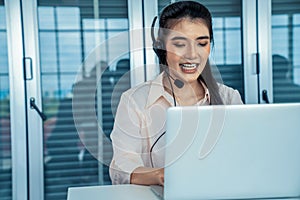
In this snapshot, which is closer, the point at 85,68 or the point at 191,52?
the point at 191,52

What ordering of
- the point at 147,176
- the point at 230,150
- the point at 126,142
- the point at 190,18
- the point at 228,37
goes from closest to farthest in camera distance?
the point at 230,150
the point at 147,176
the point at 126,142
the point at 190,18
the point at 228,37

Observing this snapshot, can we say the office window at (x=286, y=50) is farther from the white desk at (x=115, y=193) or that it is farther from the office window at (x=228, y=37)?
the white desk at (x=115, y=193)

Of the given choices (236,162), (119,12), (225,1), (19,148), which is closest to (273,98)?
(225,1)

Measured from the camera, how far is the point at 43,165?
9.34ft

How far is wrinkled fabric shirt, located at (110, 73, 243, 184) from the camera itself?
4.60ft

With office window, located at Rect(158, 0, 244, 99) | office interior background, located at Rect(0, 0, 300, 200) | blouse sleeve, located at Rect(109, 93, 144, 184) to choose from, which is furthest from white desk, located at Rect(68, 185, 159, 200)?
office window, located at Rect(158, 0, 244, 99)

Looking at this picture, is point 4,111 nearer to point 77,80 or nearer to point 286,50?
point 77,80

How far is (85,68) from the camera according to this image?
9.48ft

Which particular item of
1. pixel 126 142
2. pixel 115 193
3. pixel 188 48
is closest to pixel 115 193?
pixel 115 193

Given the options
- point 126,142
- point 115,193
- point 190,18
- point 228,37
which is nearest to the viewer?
point 115,193

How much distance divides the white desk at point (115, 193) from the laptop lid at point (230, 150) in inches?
7.1

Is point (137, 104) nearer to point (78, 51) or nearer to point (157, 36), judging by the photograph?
point (157, 36)

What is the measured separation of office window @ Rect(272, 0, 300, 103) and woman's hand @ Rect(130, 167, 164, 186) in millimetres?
2074

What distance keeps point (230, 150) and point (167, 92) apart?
635 mm
